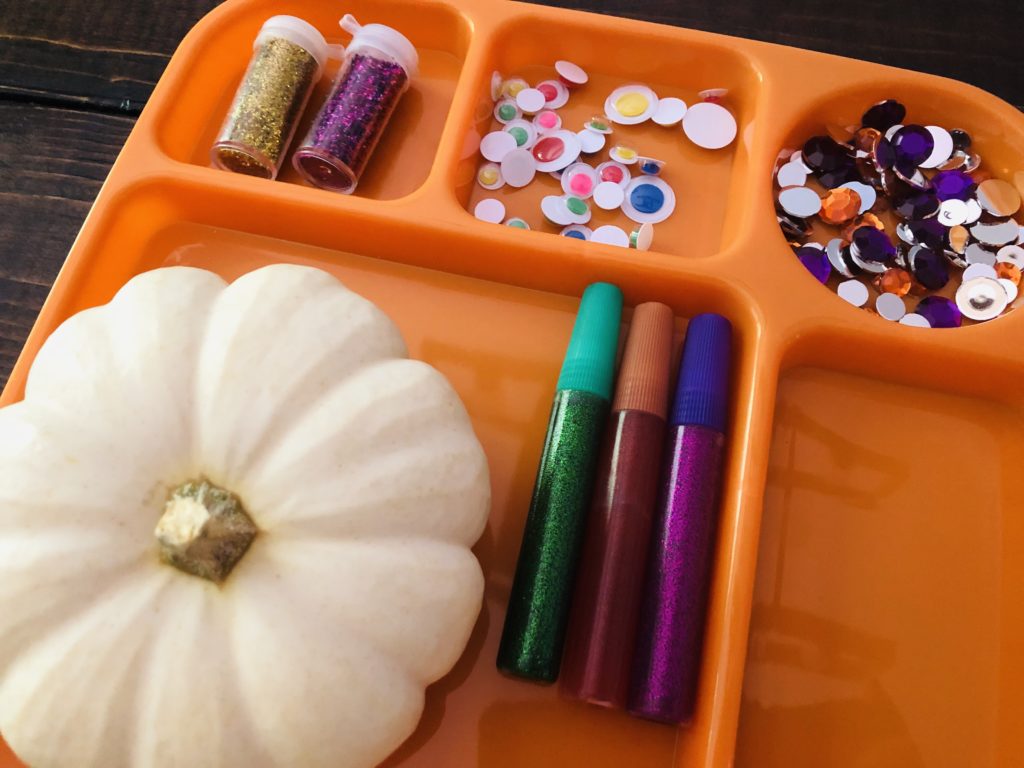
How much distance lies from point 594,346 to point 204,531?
0.36 metres

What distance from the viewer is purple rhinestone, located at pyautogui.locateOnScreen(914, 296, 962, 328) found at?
75 centimetres

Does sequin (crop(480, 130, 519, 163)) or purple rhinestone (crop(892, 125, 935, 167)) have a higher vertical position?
purple rhinestone (crop(892, 125, 935, 167))

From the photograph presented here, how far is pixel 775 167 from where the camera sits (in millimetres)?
810

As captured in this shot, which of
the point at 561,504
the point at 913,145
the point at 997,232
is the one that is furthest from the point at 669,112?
the point at 561,504

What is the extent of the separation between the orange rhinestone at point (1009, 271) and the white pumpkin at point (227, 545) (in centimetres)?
58

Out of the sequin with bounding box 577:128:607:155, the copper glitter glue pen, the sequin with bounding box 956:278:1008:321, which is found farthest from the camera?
the sequin with bounding box 577:128:607:155

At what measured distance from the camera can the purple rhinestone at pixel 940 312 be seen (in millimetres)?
754

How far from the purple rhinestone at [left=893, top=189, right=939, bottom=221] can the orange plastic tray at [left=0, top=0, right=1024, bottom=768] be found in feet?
0.28

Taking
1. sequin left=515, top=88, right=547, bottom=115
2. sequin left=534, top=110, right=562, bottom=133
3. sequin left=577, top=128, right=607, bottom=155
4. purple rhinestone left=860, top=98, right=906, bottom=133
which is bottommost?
sequin left=577, top=128, right=607, bottom=155

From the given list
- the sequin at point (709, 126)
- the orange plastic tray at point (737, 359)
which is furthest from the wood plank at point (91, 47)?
the sequin at point (709, 126)

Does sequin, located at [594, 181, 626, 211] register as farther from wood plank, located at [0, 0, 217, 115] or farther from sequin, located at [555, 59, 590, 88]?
wood plank, located at [0, 0, 217, 115]

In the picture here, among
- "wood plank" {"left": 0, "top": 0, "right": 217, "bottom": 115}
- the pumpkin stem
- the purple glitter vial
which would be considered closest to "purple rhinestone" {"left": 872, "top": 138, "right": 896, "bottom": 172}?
the purple glitter vial

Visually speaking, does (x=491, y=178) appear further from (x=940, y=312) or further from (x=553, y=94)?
(x=940, y=312)

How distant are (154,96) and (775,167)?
66cm
